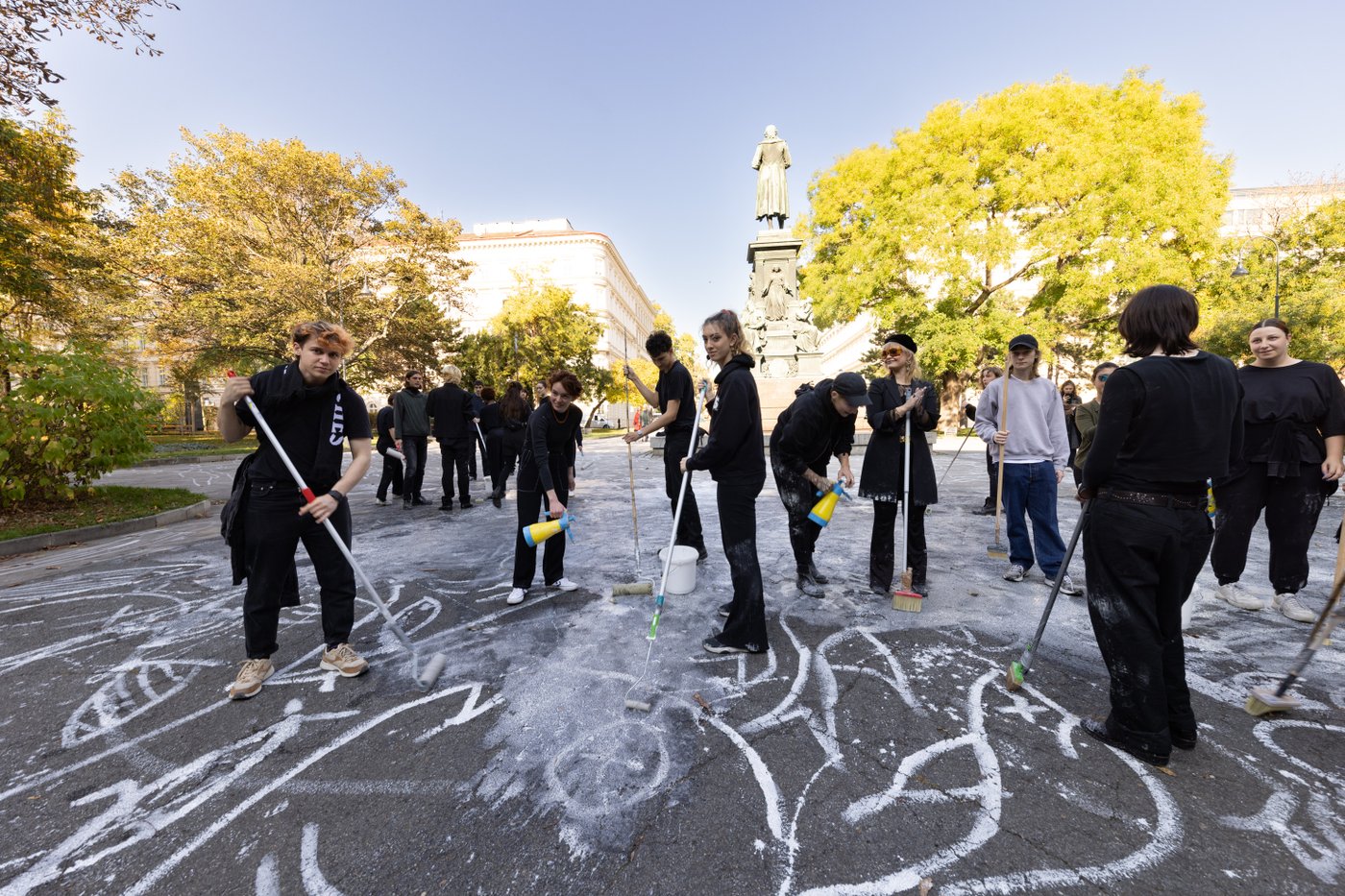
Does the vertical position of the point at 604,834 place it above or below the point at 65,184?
below

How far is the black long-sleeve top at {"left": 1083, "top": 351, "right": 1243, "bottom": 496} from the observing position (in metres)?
2.27

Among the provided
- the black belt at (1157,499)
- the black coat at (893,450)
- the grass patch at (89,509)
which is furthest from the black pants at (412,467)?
the black belt at (1157,499)

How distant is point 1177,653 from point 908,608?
1832 mm

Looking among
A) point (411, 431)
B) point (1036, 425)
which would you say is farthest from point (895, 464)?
point (411, 431)

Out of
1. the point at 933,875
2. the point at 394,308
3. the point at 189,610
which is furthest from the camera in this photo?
the point at 394,308

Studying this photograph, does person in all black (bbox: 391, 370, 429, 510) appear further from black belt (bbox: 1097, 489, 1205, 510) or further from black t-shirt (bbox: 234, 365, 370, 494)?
black belt (bbox: 1097, 489, 1205, 510)

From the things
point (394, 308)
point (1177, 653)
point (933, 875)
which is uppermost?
point (394, 308)

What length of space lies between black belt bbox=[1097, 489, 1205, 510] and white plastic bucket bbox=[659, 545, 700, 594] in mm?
2943

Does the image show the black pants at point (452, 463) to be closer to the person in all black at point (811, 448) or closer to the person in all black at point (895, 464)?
the person in all black at point (811, 448)

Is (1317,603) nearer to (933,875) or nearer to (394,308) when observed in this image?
(933,875)

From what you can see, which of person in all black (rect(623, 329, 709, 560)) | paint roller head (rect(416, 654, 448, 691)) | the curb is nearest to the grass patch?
the curb

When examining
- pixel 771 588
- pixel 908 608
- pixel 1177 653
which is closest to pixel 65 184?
pixel 771 588

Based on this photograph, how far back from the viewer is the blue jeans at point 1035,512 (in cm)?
469

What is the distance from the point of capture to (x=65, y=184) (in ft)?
41.4
